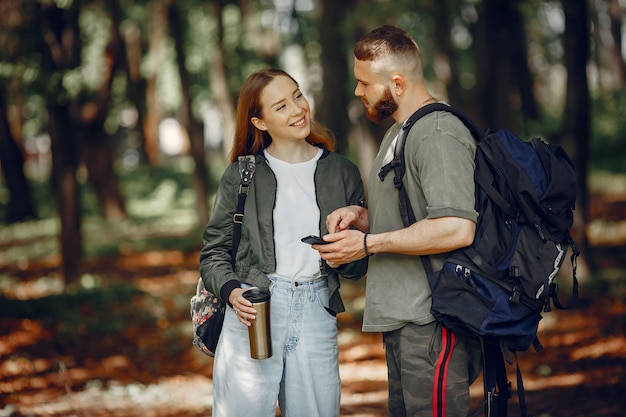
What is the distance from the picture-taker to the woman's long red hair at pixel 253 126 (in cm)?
358

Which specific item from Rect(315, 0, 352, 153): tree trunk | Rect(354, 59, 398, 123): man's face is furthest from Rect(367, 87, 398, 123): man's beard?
Rect(315, 0, 352, 153): tree trunk

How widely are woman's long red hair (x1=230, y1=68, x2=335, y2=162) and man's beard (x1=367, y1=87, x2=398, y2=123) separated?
46 centimetres

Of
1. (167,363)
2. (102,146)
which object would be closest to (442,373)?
(167,363)

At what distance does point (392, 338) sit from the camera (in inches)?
131

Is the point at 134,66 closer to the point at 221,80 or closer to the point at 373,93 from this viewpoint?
the point at 221,80

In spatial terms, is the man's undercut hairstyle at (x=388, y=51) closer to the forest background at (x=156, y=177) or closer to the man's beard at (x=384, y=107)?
the man's beard at (x=384, y=107)

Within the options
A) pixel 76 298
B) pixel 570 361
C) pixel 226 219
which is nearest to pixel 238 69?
pixel 76 298

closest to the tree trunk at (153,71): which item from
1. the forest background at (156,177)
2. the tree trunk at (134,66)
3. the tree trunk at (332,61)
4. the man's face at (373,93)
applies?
the forest background at (156,177)

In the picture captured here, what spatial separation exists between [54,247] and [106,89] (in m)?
3.72

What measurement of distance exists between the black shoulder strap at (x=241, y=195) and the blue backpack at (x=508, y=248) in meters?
0.93

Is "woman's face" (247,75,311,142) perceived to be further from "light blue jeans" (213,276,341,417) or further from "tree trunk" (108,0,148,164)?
"tree trunk" (108,0,148,164)

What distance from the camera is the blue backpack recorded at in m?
3.05

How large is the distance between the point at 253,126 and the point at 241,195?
0.39 meters

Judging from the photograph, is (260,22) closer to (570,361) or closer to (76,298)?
(76,298)
